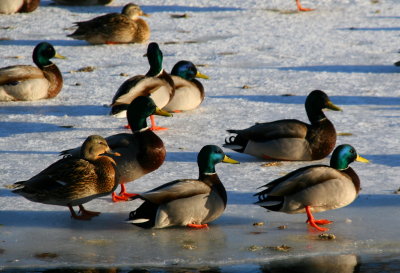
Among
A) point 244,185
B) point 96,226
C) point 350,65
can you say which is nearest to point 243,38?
point 350,65

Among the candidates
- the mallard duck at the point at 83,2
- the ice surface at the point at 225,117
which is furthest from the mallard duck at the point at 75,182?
the mallard duck at the point at 83,2

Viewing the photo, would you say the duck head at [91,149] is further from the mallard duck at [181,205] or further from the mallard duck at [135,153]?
the mallard duck at [181,205]

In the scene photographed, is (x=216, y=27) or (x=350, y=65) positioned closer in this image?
(x=350, y=65)

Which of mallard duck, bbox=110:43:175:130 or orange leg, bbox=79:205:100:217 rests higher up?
mallard duck, bbox=110:43:175:130

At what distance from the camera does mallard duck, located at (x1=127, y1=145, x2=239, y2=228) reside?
19.5 ft

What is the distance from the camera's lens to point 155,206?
5992mm

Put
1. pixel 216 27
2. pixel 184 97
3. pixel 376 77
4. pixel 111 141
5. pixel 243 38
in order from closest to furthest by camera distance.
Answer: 1. pixel 111 141
2. pixel 184 97
3. pixel 376 77
4. pixel 243 38
5. pixel 216 27

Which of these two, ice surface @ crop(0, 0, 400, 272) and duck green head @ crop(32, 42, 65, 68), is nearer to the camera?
ice surface @ crop(0, 0, 400, 272)

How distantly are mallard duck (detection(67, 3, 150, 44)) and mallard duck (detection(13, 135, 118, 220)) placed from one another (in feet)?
23.5

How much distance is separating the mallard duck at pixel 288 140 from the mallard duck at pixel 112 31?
5.97m

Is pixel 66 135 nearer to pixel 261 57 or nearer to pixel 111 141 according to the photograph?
pixel 111 141

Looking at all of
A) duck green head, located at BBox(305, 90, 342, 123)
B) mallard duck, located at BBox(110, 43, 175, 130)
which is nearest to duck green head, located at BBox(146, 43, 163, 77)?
mallard duck, located at BBox(110, 43, 175, 130)

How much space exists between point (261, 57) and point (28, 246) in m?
7.27

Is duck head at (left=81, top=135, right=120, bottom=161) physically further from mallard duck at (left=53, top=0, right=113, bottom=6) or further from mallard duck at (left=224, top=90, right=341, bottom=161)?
mallard duck at (left=53, top=0, right=113, bottom=6)
